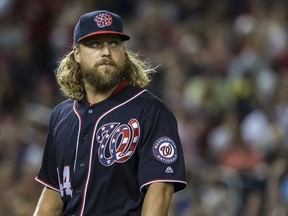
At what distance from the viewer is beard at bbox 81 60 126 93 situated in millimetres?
5328

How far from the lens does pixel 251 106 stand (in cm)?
1109

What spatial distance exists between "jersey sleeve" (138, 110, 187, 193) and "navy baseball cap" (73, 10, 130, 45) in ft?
1.69

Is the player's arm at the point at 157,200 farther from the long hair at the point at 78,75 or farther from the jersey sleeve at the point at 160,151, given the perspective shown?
the long hair at the point at 78,75

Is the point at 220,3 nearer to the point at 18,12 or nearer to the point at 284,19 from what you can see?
the point at 284,19

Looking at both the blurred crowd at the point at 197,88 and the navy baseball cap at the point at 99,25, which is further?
the blurred crowd at the point at 197,88

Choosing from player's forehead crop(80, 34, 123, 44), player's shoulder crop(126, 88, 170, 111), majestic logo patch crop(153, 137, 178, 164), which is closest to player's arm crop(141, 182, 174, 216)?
majestic logo patch crop(153, 137, 178, 164)

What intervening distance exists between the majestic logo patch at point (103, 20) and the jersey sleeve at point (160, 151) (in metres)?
0.56

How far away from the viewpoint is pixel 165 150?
5.23 m

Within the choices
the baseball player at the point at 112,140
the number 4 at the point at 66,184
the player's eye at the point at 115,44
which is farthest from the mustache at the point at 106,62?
the number 4 at the point at 66,184

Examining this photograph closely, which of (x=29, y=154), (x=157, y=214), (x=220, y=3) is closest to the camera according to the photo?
(x=157, y=214)

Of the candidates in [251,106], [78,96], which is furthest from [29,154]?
[78,96]

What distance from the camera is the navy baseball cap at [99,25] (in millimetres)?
5312

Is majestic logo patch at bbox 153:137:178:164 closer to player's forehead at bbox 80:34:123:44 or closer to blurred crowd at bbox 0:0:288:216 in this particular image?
player's forehead at bbox 80:34:123:44

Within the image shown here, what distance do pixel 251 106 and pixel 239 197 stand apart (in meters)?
1.89
